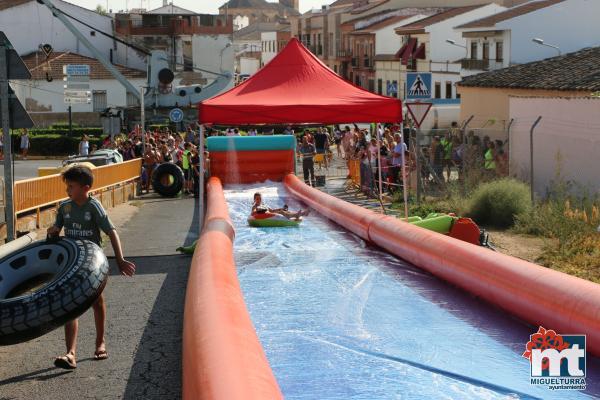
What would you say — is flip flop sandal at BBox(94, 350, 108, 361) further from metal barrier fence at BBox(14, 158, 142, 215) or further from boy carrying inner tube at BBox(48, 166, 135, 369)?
metal barrier fence at BBox(14, 158, 142, 215)

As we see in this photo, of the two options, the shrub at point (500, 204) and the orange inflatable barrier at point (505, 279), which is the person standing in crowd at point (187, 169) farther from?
the orange inflatable barrier at point (505, 279)

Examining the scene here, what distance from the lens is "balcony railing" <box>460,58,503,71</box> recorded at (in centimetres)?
4764

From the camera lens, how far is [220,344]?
20.6 feet

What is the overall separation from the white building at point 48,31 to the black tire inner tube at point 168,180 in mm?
45150

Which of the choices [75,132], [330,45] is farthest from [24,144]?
[330,45]

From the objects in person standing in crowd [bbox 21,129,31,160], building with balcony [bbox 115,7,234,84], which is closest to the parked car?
person standing in crowd [bbox 21,129,31,160]

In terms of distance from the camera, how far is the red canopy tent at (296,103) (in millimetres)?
15422

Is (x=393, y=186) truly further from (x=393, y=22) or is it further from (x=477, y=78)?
(x=393, y=22)

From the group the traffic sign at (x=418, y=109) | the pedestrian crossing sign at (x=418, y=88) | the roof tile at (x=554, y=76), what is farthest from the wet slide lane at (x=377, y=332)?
the roof tile at (x=554, y=76)

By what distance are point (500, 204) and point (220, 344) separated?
1226 centimetres

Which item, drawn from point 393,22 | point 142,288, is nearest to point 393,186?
point 142,288

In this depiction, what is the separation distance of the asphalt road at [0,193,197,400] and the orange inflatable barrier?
278cm

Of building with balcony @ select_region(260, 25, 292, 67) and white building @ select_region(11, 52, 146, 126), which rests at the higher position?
building with balcony @ select_region(260, 25, 292, 67)

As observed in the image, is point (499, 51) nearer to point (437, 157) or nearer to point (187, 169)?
point (187, 169)
